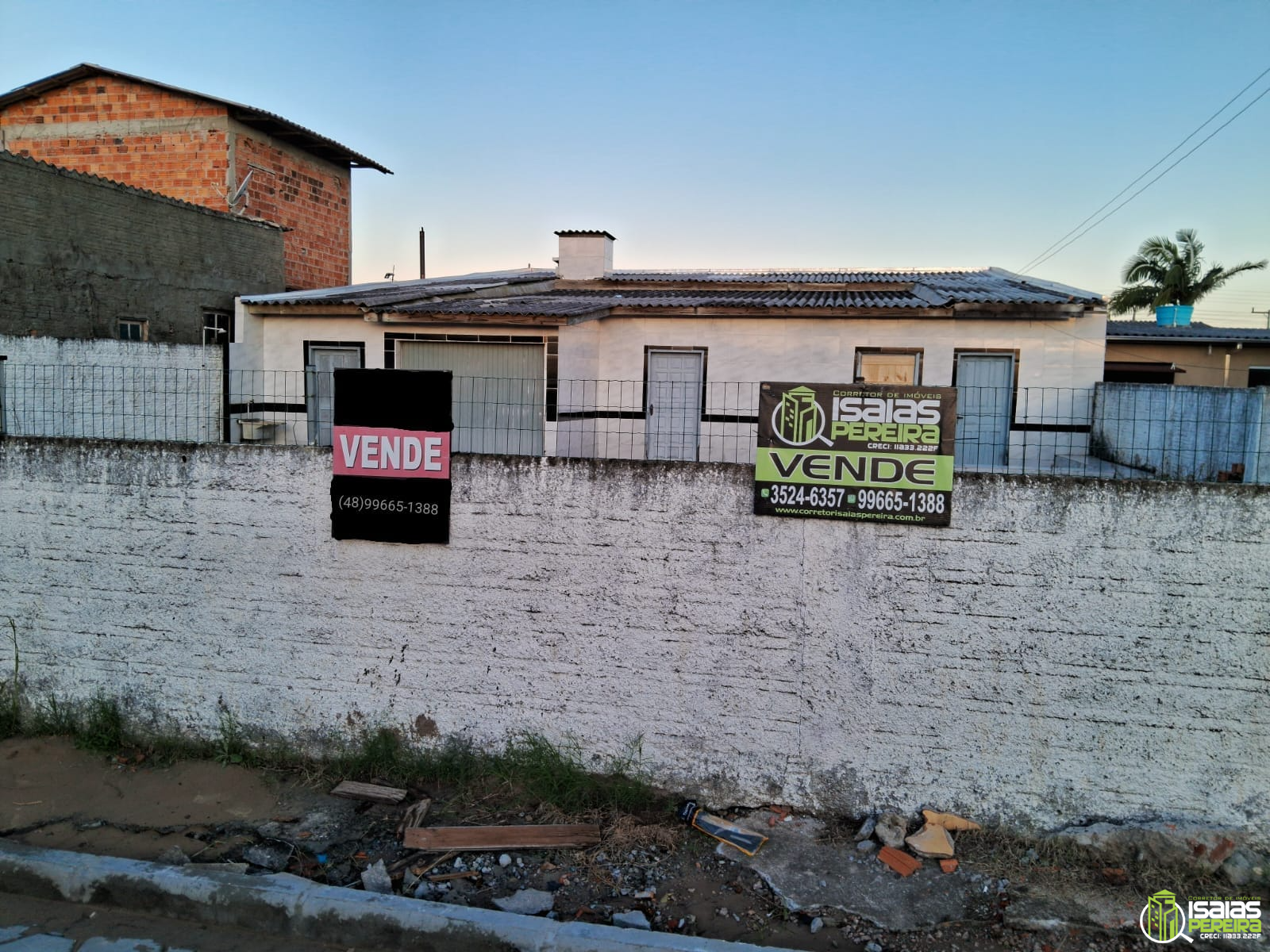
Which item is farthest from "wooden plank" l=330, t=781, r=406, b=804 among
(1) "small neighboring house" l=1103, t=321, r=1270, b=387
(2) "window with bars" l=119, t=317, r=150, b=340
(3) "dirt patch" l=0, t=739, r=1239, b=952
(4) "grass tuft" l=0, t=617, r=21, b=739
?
(1) "small neighboring house" l=1103, t=321, r=1270, b=387

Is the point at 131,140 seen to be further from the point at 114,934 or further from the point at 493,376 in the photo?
the point at 114,934

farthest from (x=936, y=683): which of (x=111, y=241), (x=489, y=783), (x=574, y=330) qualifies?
(x=111, y=241)

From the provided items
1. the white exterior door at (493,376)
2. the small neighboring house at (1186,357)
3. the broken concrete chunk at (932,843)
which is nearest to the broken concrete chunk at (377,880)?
the broken concrete chunk at (932,843)

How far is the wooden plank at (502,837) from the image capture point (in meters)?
5.27

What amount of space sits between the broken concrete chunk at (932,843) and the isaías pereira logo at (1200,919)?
103 centimetres

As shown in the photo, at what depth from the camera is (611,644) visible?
227 inches

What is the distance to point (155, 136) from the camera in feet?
47.6

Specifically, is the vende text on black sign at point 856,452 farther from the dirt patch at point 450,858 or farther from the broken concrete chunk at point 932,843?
the dirt patch at point 450,858

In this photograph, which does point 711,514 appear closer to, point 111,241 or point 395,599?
point 395,599

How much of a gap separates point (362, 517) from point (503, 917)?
292 cm

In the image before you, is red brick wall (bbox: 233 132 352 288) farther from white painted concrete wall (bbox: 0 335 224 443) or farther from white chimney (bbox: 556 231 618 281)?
white painted concrete wall (bbox: 0 335 224 443)

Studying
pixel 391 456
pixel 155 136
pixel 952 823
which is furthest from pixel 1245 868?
pixel 155 136

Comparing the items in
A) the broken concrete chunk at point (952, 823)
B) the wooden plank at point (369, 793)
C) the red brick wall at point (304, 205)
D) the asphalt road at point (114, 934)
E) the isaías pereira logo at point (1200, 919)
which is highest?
the red brick wall at point (304, 205)

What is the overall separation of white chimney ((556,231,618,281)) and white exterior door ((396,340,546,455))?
3708 mm
